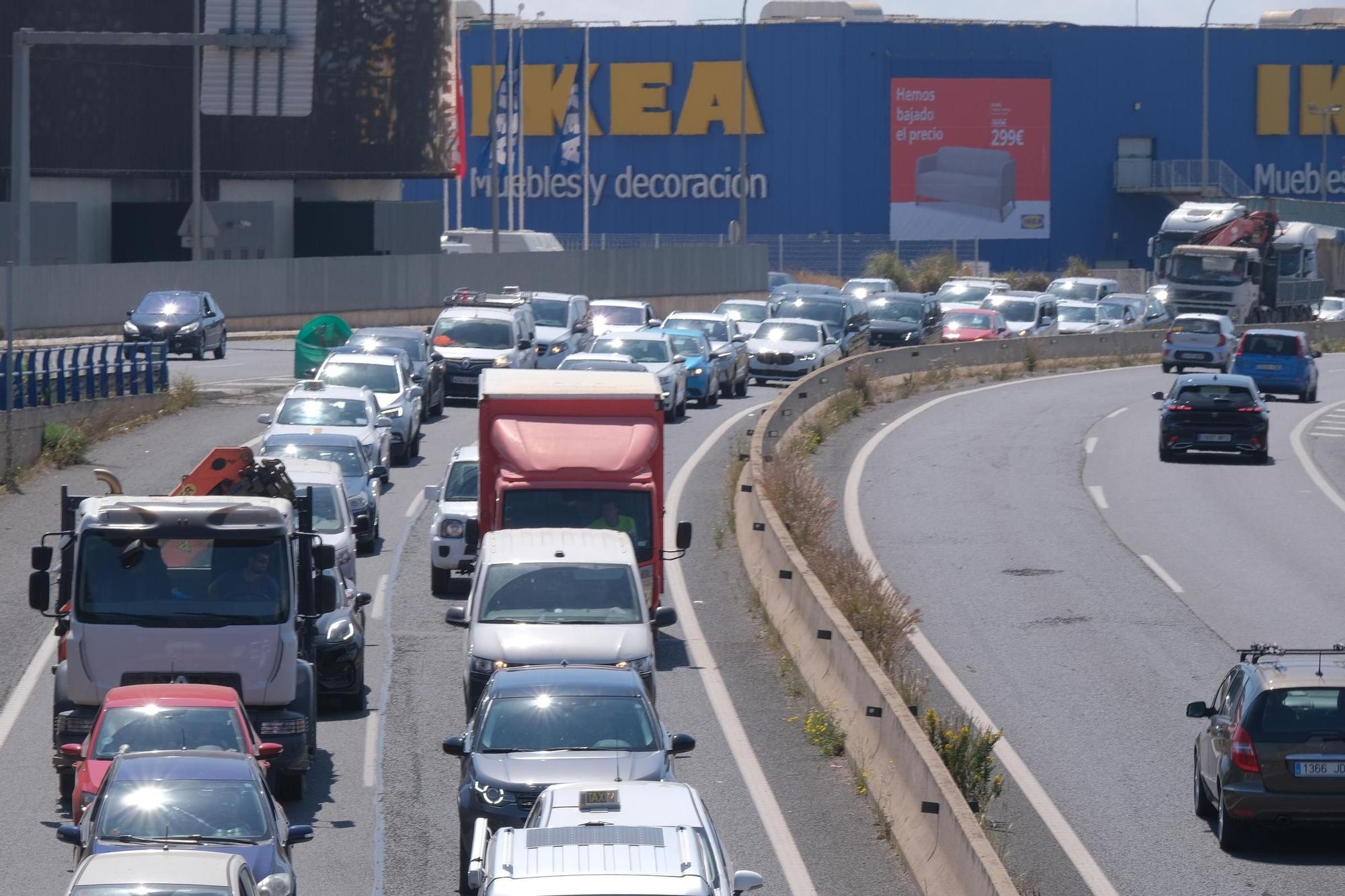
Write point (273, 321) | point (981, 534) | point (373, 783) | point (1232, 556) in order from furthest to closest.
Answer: point (273, 321) < point (981, 534) < point (1232, 556) < point (373, 783)

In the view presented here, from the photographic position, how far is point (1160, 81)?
103312 mm

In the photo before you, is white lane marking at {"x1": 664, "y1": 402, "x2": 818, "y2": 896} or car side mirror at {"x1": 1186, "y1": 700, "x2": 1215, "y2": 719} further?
car side mirror at {"x1": 1186, "y1": 700, "x2": 1215, "y2": 719}

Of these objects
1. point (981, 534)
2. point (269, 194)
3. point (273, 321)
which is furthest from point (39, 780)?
point (269, 194)

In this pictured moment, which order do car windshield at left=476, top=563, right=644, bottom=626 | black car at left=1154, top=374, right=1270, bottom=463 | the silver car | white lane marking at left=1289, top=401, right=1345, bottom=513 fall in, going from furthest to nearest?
the silver car < black car at left=1154, top=374, right=1270, bottom=463 < white lane marking at left=1289, top=401, right=1345, bottom=513 < car windshield at left=476, top=563, right=644, bottom=626

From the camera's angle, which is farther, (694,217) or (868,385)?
(694,217)

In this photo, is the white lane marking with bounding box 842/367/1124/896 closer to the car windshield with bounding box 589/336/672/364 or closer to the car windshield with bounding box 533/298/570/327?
the car windshield with bounding box 589/336/672/364

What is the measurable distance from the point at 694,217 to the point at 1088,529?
2946 inches

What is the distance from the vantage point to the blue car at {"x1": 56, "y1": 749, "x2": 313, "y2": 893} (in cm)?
1124

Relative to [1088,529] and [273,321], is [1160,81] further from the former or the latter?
[1088,529]

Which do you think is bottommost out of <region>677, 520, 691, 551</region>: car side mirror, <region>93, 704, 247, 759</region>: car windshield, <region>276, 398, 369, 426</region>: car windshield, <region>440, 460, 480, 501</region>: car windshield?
<region>93, 704, 247, 759</region>: car windshield

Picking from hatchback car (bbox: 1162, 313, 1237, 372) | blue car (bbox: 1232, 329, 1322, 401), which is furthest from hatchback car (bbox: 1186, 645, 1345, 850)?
hatchback car (bbox: 1162, 313, 1237, 372)

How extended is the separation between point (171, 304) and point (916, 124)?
193ft

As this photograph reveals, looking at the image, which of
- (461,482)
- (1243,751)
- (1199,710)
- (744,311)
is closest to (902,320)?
(744,311)

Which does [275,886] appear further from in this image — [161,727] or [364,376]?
[364,376]
